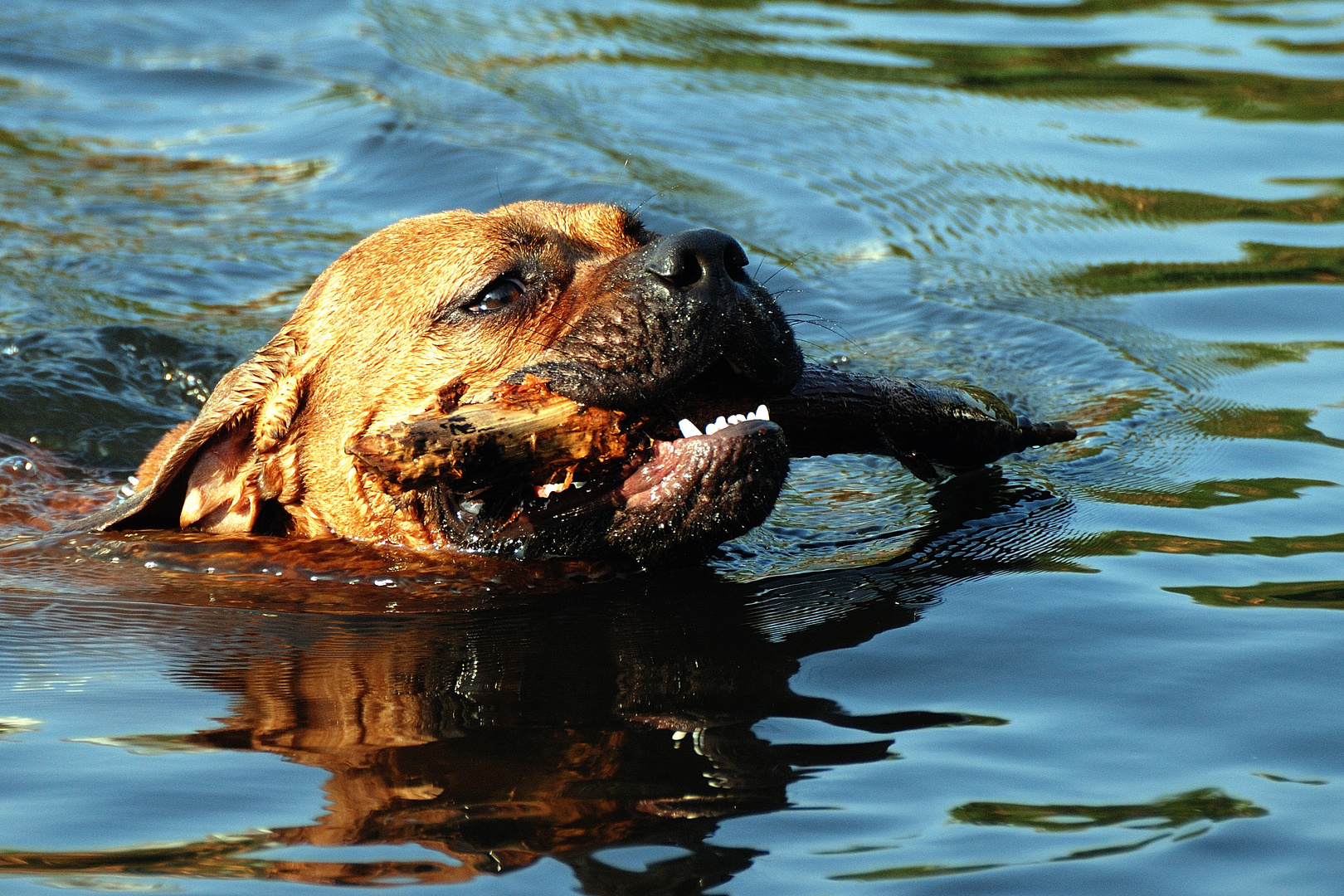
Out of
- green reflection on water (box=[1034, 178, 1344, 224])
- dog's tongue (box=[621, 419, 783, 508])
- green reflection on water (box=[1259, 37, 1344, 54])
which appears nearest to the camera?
dog's tongue (box=[621, 419, 783, 508])

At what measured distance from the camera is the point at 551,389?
4.88m

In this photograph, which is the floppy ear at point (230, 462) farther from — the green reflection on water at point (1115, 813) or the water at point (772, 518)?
the green reflection on water at point (1115, 813)

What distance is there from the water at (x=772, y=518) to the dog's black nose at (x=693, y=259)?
101 cm

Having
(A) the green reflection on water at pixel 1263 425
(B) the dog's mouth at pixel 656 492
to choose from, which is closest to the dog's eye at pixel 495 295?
(B) the dog's mouth at pixel 656 492

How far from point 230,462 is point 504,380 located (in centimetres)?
120

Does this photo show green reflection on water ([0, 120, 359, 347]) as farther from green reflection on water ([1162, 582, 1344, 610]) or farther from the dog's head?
green reflection on water ([1162, 582, 1344, 610])

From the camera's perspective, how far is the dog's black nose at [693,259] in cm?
480

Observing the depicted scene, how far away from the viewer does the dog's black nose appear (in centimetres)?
480

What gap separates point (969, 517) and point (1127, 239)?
387 centimetres

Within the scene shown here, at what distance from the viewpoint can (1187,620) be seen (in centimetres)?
466

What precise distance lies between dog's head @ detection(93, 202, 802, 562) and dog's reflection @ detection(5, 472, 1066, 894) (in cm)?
35

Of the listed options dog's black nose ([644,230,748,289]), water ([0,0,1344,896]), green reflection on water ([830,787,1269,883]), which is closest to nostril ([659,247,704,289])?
dog's black nose ([644,230,748,289])

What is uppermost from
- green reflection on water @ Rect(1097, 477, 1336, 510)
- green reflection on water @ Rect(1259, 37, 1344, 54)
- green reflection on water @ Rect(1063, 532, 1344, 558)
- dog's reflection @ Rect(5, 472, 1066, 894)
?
green reflection on water @ Rect(1259, 37, 1344, 54)

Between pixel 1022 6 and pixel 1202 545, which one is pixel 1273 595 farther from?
pixel 1022 6
